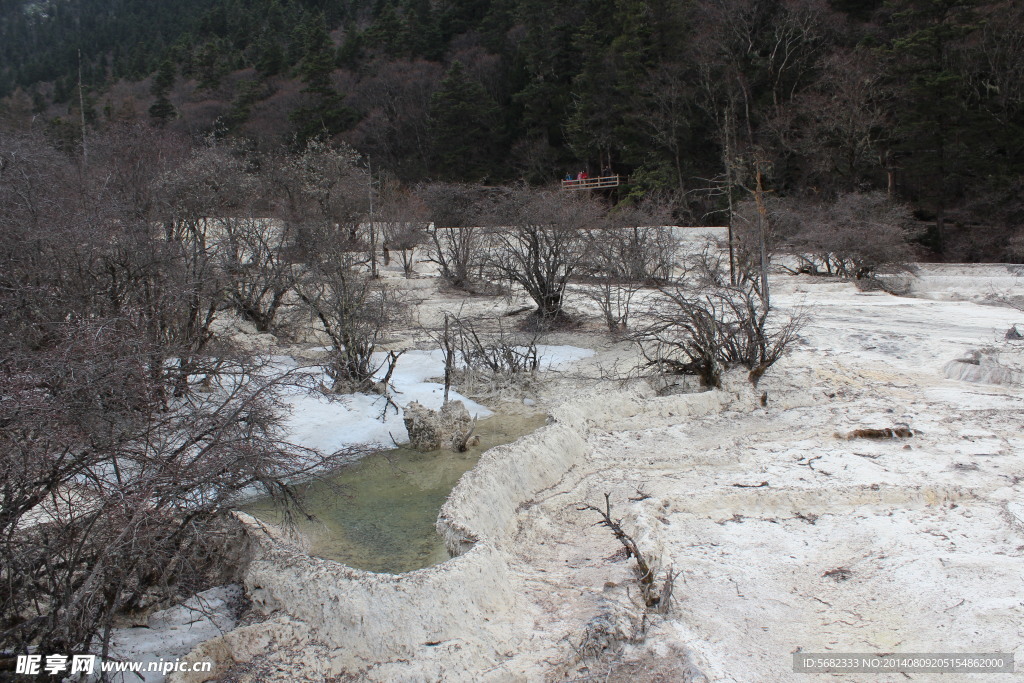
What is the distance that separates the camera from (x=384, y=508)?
7.65 metres

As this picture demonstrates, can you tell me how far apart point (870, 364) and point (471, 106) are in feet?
105

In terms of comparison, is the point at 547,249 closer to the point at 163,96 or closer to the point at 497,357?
the point at 497,357

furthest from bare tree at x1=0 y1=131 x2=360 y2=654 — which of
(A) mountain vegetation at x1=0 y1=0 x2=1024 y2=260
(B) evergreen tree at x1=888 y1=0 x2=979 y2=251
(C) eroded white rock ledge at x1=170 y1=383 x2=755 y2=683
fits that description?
(B) evergreen tree at x1=888 y1=0 x2=979 y2=251

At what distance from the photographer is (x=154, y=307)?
31.7 ft

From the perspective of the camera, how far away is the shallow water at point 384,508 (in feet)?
21.8

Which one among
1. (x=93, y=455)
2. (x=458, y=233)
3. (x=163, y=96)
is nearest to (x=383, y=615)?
(x=93, y=455)

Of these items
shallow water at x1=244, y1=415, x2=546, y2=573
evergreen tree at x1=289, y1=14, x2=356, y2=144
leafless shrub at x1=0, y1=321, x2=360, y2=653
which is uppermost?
evergreen tree at x1=289, y1=14, x2=356, y2=144

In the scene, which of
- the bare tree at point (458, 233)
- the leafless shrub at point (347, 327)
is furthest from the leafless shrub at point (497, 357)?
the bare tree at point (458, 233)

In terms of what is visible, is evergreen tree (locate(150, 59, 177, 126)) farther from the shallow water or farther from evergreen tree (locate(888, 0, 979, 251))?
the shallow water

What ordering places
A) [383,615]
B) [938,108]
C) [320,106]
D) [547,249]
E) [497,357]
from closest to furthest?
[383,615] → [497,357] → [547,249] → [938,108] → [320,106]

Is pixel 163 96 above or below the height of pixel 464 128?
above

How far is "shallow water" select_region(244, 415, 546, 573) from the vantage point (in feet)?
21.8

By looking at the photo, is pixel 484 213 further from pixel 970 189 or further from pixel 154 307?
pixel 970 189

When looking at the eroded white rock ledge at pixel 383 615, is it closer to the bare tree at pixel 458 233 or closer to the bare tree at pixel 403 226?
the bare tree at pixel 458 233
